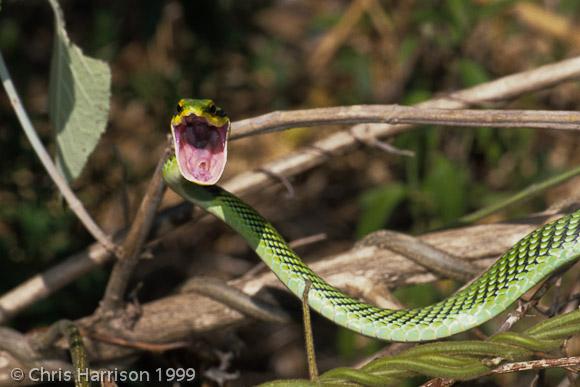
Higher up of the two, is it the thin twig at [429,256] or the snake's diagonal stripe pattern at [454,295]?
the thin twig at [429,256]

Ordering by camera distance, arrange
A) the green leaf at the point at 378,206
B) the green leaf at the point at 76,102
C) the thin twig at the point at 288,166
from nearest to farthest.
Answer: the green leaf at the point at 76,102 → the thin twig at the point at 288,166 → the green leaf at the point at 378,206

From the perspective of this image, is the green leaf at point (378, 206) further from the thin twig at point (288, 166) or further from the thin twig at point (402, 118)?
the thin twig at point (402, 118)

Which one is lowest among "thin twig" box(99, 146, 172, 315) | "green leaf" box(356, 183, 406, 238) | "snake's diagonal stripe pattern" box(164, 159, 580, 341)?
"snake's diagonal stripe pattern" box(164, 159, 580, 341)

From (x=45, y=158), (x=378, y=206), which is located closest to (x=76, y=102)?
(x=45, y=158)

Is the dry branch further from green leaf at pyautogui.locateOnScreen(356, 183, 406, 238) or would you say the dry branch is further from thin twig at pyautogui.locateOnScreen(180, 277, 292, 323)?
green leaf at pyautogui.locateOnScreen(356, 183, 406, 238)

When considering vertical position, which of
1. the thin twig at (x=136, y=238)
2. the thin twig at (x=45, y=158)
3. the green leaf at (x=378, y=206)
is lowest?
the thin twig at (x=136, y=238)

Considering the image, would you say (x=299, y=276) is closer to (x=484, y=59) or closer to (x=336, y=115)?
(x=336, y=115)

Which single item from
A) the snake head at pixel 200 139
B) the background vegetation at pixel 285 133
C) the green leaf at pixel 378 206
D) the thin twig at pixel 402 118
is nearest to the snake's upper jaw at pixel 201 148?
the snake head at pixel 200 139

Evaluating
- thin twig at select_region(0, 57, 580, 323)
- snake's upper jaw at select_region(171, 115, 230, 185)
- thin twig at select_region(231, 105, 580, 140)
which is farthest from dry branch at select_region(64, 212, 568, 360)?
thin twig at select_region(231, 105, 580, 140)
